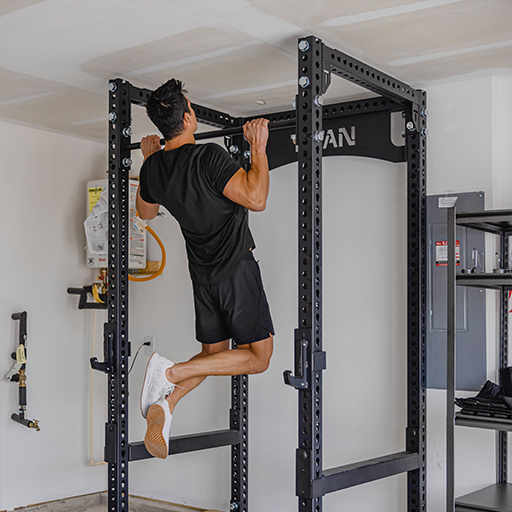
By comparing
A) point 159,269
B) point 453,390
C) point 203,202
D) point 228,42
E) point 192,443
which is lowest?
point 192,443

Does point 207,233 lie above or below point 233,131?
below

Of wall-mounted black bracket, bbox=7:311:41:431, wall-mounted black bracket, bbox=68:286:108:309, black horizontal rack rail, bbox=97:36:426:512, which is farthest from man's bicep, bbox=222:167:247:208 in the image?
wall-mounted black bracket, bbox=7:311:41:431

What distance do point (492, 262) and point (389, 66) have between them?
1038 mm

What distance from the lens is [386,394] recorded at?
11.2 ft

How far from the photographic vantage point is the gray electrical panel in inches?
124

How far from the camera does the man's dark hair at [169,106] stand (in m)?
2.66

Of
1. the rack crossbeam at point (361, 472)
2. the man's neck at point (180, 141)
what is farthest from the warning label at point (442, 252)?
the man's neck at point (180, 141)

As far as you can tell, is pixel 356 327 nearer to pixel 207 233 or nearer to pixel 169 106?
pixel 207 233

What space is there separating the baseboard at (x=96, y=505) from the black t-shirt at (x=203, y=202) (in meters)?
1.89

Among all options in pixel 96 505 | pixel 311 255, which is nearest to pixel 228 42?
pixel 311 255

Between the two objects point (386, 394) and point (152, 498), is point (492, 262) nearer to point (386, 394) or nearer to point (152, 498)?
point (386, 394)

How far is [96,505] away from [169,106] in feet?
9.69

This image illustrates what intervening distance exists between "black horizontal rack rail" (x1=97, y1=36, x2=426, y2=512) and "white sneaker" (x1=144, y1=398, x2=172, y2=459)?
15.1 inches

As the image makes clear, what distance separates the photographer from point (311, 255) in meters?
2.46
